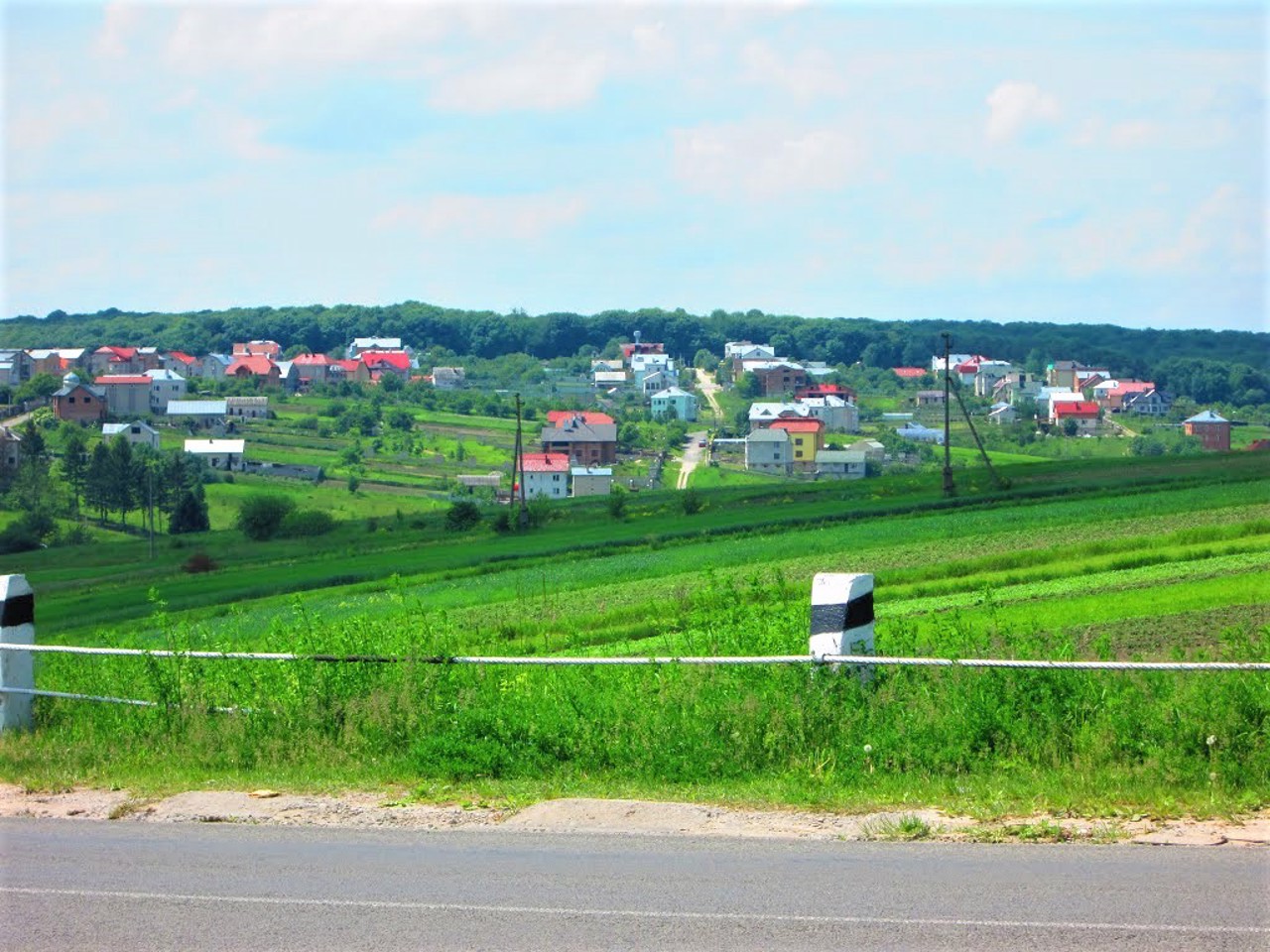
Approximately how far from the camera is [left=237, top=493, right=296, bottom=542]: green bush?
73.0 metres

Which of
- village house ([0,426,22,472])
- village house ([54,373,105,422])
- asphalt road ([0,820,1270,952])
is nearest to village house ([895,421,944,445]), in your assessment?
village house ([0,426,22,472])

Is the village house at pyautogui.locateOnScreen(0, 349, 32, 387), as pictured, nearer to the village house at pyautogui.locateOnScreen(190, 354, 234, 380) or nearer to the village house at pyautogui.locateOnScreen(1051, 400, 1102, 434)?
the village house at pyautogui.locateOnScreen(190, 354, 234, 380)

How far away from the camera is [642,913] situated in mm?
→ 6391

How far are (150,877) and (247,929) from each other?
1140 millimetres

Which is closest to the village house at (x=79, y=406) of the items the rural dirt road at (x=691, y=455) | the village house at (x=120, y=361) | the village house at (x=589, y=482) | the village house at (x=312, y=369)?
the village house at (x=120, y=361)

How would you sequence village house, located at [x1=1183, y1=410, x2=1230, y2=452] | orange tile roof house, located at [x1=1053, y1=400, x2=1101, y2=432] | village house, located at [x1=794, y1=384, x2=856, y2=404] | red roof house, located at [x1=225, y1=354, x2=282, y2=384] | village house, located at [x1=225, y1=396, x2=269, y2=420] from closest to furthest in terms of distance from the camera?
village house, located at [x1=1183, y1=410, x2=1230, y2=452] < orange tile roof house, located at [x1=1053, y1=400, x2=1101, y2=432] < village house, located at [x1=225, y1=396, x2=269, y2=420] < village house, located at [x1=794, y1=384, x2=856, y2=404] < red roof house, located at [x1=225, y1=354, x2=282, y2=384]

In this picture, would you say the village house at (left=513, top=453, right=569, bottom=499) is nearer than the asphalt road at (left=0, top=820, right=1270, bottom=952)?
No

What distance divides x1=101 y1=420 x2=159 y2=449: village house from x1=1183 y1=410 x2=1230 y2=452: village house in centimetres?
8418

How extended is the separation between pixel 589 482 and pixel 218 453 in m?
31.2

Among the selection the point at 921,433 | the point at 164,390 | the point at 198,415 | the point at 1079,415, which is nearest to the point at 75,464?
the point at 198,415

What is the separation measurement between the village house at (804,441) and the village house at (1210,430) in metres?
33.4

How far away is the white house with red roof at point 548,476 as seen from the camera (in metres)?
120

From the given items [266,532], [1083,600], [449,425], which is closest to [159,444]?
[449,425]

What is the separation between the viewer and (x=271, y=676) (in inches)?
415
